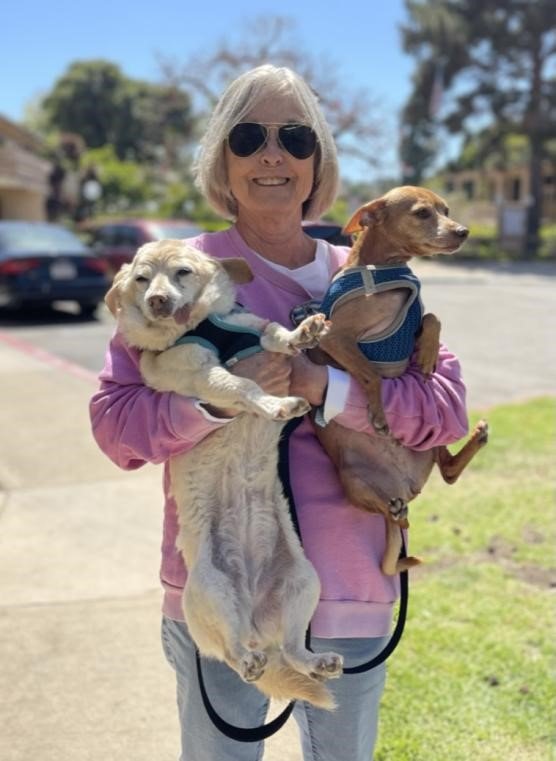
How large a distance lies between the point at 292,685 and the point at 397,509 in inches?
20.2

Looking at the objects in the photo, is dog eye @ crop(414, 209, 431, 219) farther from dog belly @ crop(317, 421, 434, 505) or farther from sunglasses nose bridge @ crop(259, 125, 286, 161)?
dog belly @ crop(317, 421, 434, 505)

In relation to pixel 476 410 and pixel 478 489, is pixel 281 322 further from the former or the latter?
pixel 476 410

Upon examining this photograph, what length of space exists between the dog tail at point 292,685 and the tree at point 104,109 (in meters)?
62.7

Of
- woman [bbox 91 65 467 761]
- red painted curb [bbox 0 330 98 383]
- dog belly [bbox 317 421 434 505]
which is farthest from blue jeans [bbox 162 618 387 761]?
red painted curb [bbox 0 330 98 383]

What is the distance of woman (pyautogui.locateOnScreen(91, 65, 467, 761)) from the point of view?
6.33 feet

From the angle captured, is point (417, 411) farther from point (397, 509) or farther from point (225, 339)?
point (225, 339)

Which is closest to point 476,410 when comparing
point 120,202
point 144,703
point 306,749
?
point 144,703

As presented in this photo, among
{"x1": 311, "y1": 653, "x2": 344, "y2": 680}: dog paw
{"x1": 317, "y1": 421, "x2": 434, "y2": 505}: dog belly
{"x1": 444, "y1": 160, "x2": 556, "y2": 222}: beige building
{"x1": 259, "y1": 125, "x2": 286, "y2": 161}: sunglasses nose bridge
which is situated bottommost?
{"x1": 444, "y1": 160, "x2": 556, "y2": 222}: beige building

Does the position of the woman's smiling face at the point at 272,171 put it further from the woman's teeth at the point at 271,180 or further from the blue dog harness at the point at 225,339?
the blue dog harness at the point at 225,339

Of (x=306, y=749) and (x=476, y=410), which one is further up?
(x=306, y=749)

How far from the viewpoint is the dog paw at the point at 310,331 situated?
186 centimetres

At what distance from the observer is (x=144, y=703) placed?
3373 millimetres

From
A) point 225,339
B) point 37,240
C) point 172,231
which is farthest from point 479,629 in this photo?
point 172,231

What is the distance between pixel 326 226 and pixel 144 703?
2.14 meters
